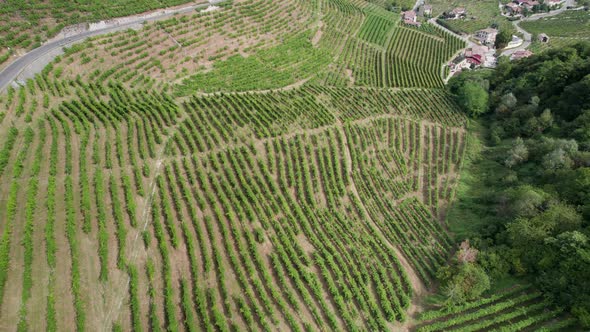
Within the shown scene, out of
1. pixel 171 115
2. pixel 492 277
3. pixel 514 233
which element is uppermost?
pixel 171 115

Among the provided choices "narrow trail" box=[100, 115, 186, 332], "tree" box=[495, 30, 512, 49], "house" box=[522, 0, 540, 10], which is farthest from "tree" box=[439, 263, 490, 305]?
"house" box=[522, 0, 540, 10]

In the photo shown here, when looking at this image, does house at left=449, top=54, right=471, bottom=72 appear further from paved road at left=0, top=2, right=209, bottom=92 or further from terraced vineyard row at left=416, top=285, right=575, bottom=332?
terraced vineyard row at left=416, top=285, right=575, bottom=332

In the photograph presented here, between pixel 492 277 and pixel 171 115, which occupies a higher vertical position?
pixel 171 115

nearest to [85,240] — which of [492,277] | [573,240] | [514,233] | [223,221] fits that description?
[223,221]

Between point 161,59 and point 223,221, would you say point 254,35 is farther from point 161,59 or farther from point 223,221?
point 223,221

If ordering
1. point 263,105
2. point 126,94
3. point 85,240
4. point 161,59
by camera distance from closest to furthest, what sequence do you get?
point 85,240 → point 126,94 → point 263,105 → point 161,59
